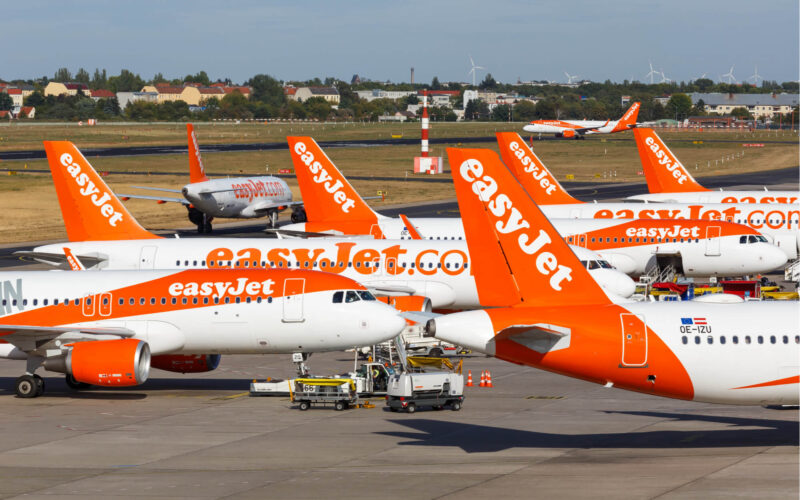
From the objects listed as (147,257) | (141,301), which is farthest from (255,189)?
(141,301)

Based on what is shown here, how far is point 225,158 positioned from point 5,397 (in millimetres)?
156457

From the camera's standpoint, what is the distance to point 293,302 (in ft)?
140

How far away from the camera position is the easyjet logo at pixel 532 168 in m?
82.9

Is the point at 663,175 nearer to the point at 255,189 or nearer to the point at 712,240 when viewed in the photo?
the point at 712,240

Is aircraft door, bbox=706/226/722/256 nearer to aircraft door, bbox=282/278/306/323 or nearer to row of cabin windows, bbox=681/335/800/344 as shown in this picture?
aircraft door, bbox=282/278/306/323

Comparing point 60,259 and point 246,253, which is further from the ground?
point 246,253

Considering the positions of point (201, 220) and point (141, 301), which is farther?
point (201, 220)

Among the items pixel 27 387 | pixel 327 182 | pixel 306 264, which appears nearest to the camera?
pixel 27 387

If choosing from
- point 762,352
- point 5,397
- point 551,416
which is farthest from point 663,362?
point 5,397

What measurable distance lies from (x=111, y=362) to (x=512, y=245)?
53.4 feet

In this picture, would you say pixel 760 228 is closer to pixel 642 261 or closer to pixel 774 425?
pixel 642 261

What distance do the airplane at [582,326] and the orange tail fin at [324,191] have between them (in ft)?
123

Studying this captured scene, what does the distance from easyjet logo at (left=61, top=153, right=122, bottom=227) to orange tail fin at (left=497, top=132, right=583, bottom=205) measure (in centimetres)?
3232

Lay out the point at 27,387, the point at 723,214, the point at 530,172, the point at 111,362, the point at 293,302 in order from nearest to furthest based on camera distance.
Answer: the point at 111,362
the point at 293,302
the point at 27,387
the point at 723,214
the point at 530,172
